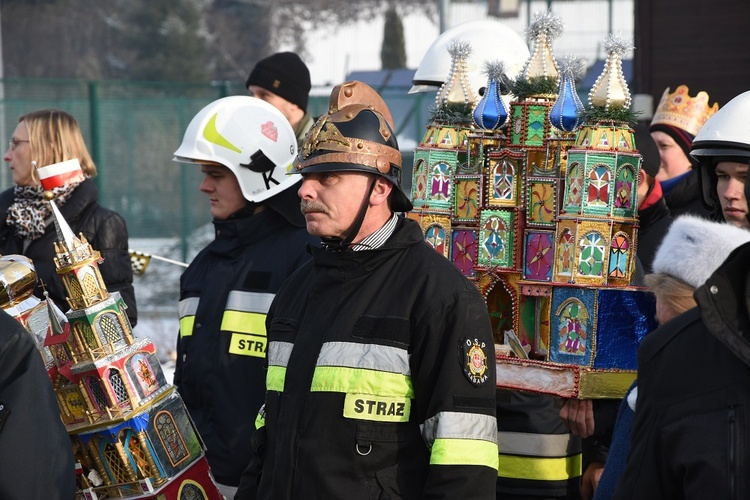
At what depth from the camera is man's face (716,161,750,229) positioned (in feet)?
14.1

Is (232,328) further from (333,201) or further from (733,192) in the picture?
(733,192)

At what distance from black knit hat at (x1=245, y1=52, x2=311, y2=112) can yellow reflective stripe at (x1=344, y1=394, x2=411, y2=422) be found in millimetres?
3357

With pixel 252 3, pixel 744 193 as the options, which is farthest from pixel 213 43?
pixel 744 193

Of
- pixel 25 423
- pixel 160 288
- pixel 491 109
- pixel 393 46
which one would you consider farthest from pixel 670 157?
pixel 393 46

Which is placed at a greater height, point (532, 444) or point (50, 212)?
point (50, 212)

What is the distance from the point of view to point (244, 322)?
465cm

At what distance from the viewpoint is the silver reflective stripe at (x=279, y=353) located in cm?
362

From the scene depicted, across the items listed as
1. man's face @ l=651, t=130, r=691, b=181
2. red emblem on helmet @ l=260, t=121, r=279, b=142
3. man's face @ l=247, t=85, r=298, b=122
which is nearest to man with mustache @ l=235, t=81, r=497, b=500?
red emblem on helmet @ l=260, t=121, r=279, b=142

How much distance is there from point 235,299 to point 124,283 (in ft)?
5.15

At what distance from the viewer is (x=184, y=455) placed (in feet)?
14.1

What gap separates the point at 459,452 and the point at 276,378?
26.9 inches

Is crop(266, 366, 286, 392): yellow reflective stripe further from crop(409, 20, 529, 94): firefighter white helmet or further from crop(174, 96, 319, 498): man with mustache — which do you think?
crop(409, 20, 529, 94): firefighter white helmet

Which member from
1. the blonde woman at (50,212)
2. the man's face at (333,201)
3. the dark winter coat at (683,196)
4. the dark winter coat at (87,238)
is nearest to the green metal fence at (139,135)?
the blonde woman at (50,212)

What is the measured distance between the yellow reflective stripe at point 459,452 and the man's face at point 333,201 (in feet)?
2.43
